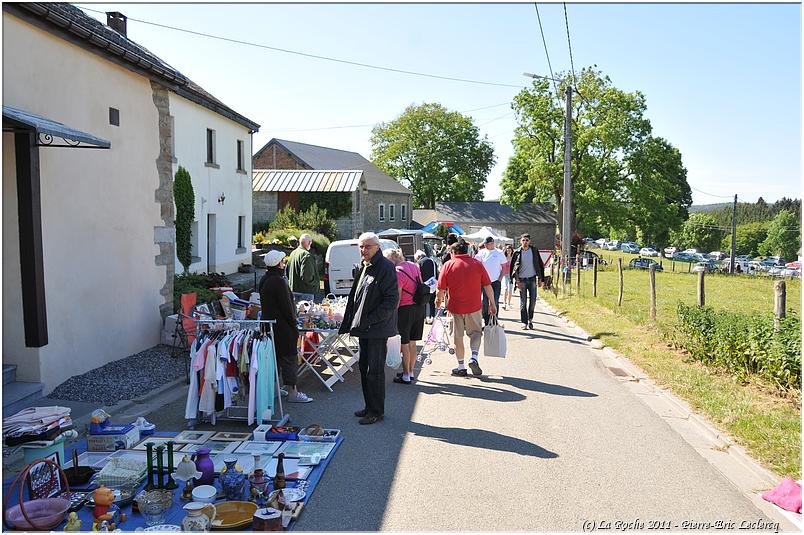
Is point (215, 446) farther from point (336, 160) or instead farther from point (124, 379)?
point (336, 160)

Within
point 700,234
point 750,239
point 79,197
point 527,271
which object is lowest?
point 750,239

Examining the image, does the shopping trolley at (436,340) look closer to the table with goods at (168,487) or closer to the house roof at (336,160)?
the table with goods at (168,487)

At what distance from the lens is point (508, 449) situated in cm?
635

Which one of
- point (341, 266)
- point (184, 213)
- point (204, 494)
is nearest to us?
point (204, 494)

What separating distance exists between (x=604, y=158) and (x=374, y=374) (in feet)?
150

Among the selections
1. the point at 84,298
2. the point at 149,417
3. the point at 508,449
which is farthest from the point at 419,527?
the point at 84,298

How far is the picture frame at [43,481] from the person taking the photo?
4.94 metres

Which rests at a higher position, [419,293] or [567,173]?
[567,173]

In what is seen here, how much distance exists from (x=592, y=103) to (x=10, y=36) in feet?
151

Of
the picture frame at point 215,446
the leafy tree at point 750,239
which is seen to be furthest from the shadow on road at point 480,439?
the leafy tree at point 750,239

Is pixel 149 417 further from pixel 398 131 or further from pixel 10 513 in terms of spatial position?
pixel 398 131

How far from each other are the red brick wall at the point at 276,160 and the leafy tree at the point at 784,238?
80300 millimetres

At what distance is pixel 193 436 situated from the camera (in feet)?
22.0

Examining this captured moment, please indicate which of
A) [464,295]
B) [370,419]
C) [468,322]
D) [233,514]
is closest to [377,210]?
[468,322]
